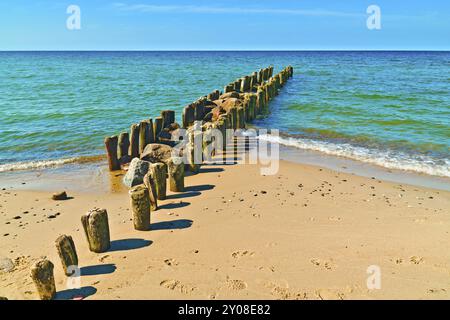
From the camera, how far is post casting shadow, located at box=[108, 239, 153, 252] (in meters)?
5.95

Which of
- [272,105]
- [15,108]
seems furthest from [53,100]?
[272,105]

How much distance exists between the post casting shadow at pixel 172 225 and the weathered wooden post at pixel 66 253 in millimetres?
1565

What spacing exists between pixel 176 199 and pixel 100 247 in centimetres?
232

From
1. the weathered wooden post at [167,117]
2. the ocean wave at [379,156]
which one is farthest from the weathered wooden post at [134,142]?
the ocean wave at [379,156]

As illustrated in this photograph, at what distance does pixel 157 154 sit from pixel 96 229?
4.83 meters

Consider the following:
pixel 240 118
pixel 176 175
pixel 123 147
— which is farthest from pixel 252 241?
pixel 240 118

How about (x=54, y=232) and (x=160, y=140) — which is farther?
(x=160, y=140)

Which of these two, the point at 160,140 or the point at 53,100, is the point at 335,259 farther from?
the point at 53,100

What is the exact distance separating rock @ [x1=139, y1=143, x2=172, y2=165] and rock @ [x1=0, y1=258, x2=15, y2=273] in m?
4.87

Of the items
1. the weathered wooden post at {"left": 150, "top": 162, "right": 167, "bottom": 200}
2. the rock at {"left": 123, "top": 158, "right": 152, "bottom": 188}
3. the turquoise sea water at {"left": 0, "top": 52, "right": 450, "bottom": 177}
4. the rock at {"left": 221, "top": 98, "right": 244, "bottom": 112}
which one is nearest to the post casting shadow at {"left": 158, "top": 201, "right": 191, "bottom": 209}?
the weathered wooden post at {"left": 150, "top": 162, "right": 167, "bottom": 200}

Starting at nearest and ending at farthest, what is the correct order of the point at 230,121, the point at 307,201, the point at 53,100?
1. the point at 307,201
2. the point at 230,121
3. the point at 53,100

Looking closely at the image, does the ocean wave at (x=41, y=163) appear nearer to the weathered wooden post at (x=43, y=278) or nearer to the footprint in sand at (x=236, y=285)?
the weathered wooden post at (x=43, y=278)

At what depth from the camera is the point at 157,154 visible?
10.4 metres
